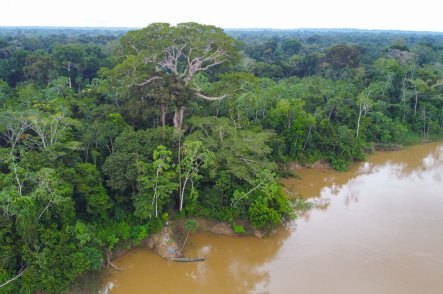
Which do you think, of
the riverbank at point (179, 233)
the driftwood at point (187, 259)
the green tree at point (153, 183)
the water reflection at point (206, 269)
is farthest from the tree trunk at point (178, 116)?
the driftwood at point (187, 259)

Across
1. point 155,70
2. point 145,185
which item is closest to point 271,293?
point 145,185

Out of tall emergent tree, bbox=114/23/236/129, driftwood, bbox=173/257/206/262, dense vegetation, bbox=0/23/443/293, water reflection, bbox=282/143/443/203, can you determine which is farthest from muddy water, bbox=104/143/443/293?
tall emergent tree, bbox=114/23/236/129

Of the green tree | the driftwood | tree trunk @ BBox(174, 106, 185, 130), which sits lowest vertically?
the driftwood

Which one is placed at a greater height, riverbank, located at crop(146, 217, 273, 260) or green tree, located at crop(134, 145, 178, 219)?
green tree, located at crop(134, 145, 178, 219)

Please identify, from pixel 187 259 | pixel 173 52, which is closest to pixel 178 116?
pixel 173 52

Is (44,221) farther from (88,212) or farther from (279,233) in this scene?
(279,233)

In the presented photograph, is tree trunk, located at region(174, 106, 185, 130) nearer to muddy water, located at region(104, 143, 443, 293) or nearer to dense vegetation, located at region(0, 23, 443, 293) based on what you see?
dense vegetation, located at region(0, 23, 443, 293)

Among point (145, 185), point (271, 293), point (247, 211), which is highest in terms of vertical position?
point (145, 185)

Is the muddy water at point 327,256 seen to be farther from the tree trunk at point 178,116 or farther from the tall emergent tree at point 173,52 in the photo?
the tall emergent tree at point 173,52
